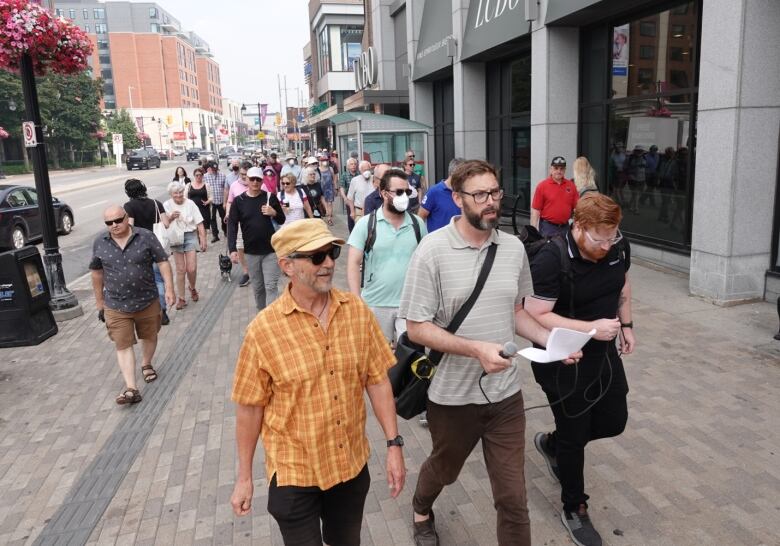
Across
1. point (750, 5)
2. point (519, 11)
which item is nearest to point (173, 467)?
point (750, 5)

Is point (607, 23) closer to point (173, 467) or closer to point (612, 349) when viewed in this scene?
point (612, 349)

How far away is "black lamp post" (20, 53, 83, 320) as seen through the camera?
8.49 metres

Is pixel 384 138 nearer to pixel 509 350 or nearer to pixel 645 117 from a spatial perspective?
pixel 645 117

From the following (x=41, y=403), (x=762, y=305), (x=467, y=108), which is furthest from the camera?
(x=467, y=108)

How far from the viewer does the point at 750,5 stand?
6910 mm

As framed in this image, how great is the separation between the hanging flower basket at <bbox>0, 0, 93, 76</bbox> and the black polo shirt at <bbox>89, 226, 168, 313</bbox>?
401cm

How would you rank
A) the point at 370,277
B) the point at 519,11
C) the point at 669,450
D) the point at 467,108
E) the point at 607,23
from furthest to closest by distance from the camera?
the point at 467,108 < the point at 519,11 < the point at 607,23 < the point at 370,277 < the point at 669,450

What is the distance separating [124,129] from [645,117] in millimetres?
84179

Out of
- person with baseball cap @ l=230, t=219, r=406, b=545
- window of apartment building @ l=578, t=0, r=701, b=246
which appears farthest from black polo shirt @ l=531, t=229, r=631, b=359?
window of apartment building @ l=578, t=0, r=701, b=246

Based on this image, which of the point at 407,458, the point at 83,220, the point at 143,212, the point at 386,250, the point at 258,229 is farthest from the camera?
the point at 83,220

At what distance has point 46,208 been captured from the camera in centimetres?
878

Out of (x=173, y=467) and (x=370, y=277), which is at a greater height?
(x=370, y=277)

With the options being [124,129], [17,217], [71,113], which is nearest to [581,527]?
[17,217]

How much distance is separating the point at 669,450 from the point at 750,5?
5413 mm
